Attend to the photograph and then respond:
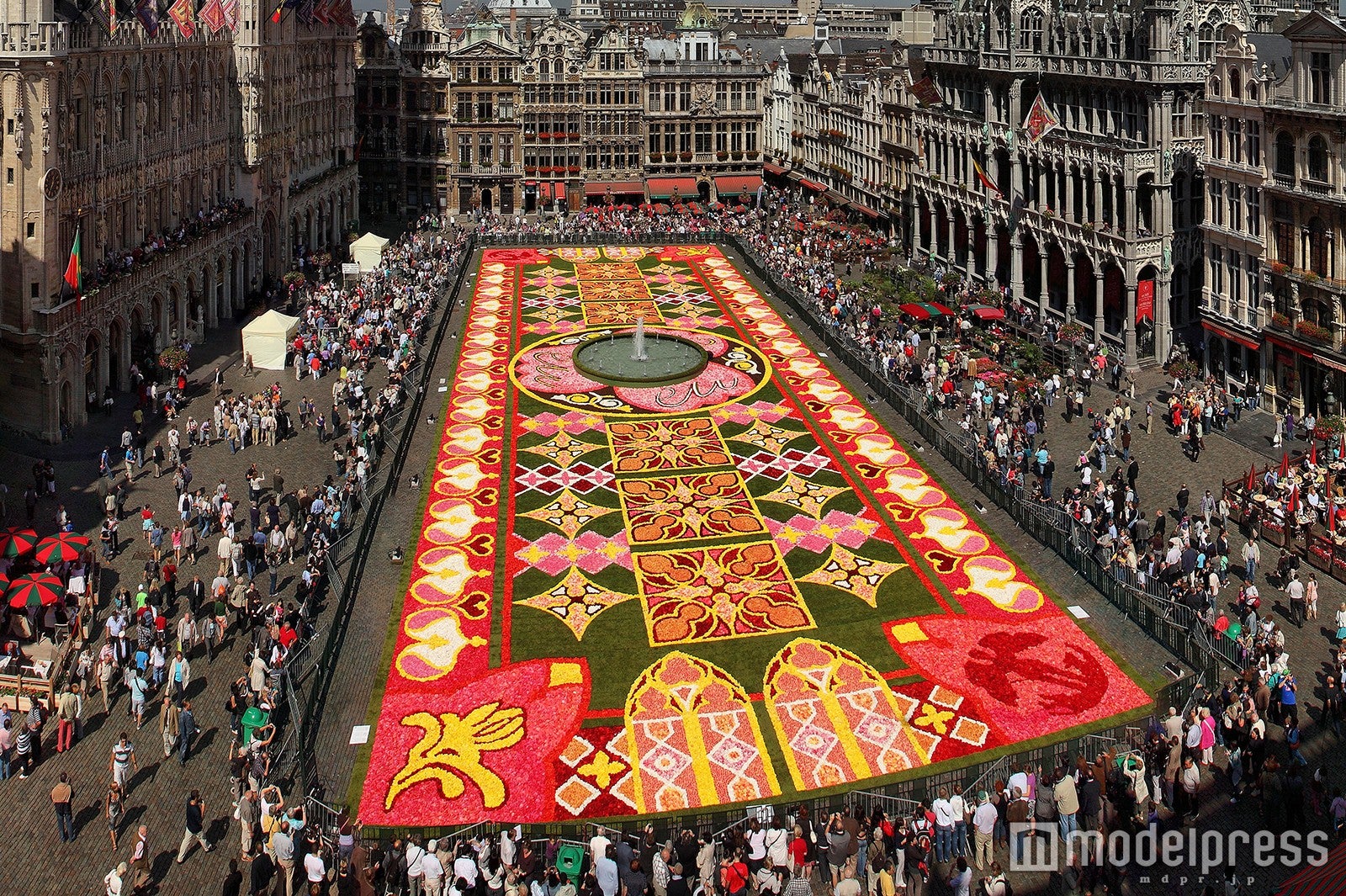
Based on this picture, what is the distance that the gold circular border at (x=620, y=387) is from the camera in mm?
65062

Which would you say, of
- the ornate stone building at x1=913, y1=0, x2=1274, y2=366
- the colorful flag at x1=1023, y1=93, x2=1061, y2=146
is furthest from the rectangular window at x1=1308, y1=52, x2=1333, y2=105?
the colorful flag at x1=1023, y1=93, x2=1061, y2=146

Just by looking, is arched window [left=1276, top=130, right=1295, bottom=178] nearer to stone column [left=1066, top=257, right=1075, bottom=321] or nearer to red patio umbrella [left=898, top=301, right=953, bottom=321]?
stone column [left=1066, top=257, right=1075, bottom=321]

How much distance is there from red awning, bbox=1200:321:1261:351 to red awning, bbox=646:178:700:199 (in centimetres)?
6932

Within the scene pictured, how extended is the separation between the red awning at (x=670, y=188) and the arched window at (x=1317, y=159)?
248 ft

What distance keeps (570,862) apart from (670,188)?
107m

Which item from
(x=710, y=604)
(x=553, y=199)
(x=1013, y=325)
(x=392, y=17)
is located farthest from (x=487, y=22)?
(x=710, y=604)

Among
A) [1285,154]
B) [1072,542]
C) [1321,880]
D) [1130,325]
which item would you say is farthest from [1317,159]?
[1321,880]

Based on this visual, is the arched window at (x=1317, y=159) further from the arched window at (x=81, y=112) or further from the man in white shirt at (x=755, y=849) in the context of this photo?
the arched window at (x=81, y=112)

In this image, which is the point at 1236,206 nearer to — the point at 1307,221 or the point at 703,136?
the point at 1307,221

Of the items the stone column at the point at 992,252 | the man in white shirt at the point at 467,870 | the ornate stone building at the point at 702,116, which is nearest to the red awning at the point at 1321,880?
the man in white shirt at the point at 467,870

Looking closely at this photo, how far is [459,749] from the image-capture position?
120ft

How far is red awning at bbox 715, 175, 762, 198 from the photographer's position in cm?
13325

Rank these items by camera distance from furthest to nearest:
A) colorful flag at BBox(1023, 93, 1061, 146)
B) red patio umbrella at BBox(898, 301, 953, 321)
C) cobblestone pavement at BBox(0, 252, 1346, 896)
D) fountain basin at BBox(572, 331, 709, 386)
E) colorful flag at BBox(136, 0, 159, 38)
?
colorful flag at BBox(1023, 93, 1061, 146) → red patio umbrella at BBox(898, 301, 953, 321) → fountain basin at BBox(572, 331, 709, 386) → colorful flag at BBox(136, 0, 159, 38) → cobblestone pavement at BBox(0, 252, 1346, 896)

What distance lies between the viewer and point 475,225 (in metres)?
122
